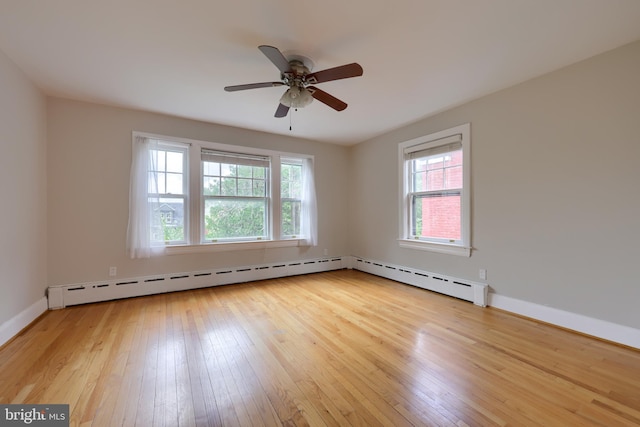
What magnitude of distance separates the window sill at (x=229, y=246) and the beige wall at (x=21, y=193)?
4.31 feet

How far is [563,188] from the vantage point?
2557mm

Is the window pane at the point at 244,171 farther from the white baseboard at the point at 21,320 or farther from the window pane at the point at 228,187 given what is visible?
the white baseboard at the point at 21,320

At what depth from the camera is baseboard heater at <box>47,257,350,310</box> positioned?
3.16m

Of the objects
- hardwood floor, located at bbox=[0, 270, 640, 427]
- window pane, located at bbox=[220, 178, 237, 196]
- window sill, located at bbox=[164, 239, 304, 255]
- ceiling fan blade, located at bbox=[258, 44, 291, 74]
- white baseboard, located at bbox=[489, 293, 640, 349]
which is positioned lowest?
hardwood floor, located at bbox=[0, 270, 640, 427]

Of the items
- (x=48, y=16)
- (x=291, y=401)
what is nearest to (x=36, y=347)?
(x=291, y=401)

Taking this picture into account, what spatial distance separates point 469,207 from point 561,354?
1759 millimetres

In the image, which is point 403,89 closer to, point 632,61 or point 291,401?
point 632,61

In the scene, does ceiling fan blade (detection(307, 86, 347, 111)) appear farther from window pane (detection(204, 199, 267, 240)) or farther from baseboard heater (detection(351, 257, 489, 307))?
baseboard heater (detection(351, 257, 489, 307))

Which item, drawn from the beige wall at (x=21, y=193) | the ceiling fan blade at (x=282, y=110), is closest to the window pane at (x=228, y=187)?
the ceiling fan blade at (x=282, y=110)

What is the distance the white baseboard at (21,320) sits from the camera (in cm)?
224

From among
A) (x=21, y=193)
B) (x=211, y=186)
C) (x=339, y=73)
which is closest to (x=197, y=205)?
(x=211, y=186)

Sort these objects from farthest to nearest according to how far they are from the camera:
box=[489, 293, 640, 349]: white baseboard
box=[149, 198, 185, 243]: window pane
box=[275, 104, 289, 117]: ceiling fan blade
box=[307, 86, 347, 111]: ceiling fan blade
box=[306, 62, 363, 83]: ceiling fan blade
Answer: box=[149, 198, 185, 243]: window pane < box=[275, 104, 289, 117]: ceiling fan blade < box=[307, 86, 347, 111]: ceiling fan blade < box=[489, 293, 640, 349]: white baseboard < box=[306, 62, 363, 83]: ceiling fan blade

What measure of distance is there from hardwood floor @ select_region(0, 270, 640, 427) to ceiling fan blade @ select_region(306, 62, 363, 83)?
2.29m

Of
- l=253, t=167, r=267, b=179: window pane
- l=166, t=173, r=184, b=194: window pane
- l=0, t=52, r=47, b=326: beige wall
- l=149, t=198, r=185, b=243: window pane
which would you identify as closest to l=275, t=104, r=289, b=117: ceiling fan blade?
l=253, t=167, r=267, b=179: window pane
